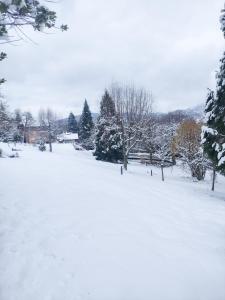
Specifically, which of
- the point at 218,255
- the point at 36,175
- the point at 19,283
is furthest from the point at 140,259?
the point at 36,175

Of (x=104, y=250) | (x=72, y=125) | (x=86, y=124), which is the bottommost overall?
(x=104, y=250)

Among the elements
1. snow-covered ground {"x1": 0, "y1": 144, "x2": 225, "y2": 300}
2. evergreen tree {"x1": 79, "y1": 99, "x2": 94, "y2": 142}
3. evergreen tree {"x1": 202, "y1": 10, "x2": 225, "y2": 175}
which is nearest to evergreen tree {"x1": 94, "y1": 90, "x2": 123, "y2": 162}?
evergreen tree {"x1": 79, "y1": 99, "x2": 94, "y2": 142}

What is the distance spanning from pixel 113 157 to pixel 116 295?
35.5 meters

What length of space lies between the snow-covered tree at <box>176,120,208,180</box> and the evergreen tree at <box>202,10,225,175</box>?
13261 mm

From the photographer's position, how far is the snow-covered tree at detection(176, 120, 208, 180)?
30.3 meters

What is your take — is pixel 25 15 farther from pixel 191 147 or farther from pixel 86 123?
pixel 86 123

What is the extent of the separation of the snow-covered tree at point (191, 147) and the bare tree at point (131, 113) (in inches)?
165

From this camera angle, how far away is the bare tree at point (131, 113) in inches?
1236

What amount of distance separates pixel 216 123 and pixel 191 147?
16.2m

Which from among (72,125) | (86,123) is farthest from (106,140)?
(72,125)

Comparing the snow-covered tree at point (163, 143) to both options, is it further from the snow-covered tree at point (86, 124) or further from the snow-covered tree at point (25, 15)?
the snow-covered tree at point (25, 15)

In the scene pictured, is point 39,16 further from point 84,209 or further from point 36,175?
point 36,175

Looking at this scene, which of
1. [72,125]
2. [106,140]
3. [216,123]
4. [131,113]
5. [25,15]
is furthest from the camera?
[72,125]

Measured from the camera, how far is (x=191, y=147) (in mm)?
31734
